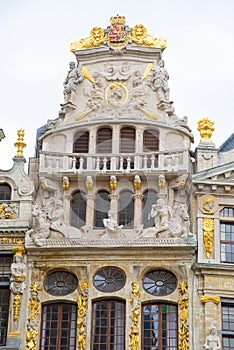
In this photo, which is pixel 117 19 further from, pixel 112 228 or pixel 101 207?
pixel 112 228

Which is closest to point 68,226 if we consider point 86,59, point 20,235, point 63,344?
point 20,235

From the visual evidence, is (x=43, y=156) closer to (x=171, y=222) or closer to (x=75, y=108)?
(x=75, y=108)

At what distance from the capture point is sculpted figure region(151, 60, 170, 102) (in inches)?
1336

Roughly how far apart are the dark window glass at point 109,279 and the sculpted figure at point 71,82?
6200 mm

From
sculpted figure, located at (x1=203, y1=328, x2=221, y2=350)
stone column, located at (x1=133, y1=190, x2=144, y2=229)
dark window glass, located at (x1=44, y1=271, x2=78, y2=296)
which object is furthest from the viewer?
stone column, located at (x1=133, y1=190, x2=144, y2=229)

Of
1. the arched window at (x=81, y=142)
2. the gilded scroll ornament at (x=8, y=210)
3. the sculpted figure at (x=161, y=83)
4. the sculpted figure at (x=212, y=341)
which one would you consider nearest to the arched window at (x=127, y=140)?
the arched window at (x=81, y=142)

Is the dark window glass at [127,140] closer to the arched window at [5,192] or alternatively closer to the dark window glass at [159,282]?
the arched window at [5,192]

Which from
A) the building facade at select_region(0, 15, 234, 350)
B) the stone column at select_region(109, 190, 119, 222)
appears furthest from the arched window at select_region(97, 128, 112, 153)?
the stone column at select_region(109, 190, 119, 222)

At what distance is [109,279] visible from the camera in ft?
103

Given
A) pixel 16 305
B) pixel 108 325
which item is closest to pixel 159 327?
pixel 108 325

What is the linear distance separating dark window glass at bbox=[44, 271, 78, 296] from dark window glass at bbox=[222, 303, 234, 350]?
463 centimetres

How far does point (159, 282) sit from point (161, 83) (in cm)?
697

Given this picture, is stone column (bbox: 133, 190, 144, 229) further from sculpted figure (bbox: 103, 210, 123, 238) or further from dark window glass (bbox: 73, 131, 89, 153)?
dark window glass (bbox: 73, 131, 89, 153)

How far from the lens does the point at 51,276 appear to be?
31625 millimetres
